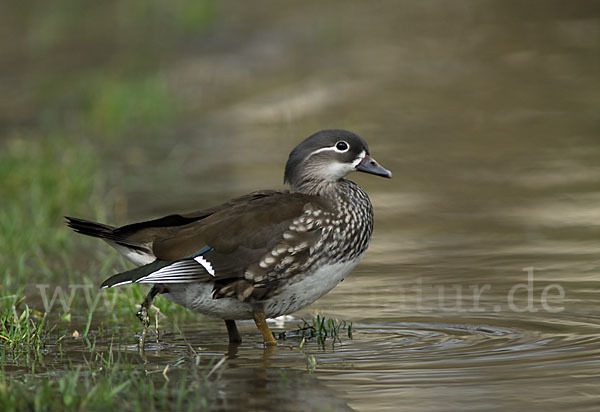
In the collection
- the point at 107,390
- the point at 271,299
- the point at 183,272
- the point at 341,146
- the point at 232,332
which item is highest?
the point at 341,146

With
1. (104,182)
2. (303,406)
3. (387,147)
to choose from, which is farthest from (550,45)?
(303,406)

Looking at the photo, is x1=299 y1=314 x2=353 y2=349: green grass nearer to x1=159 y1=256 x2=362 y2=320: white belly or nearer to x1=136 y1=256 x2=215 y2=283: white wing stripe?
x1=159 y1=256 x2=362 y2=320: white belly

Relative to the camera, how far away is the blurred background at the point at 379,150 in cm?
624

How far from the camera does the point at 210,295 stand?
666 cm

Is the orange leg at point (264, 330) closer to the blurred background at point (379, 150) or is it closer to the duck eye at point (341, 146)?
the blurred background at point (379, 150)

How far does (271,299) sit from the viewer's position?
6.66 m

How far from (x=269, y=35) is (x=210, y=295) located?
46.7 ft

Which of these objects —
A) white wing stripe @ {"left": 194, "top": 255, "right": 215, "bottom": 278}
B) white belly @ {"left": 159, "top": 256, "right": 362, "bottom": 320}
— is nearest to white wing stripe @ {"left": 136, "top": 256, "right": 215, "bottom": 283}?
white wing stripe @ {"left": 194, "top": 255, "right": 215, "bottom": 278}

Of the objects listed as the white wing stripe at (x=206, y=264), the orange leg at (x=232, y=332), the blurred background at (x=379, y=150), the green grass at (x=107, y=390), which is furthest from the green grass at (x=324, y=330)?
the green grass at (x=107, y=390)

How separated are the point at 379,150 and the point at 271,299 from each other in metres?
6.91

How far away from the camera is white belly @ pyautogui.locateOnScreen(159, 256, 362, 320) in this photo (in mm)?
6648

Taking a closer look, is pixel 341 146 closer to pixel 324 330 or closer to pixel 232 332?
pixel 324 330

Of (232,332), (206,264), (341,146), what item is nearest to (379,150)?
→ (341,146)

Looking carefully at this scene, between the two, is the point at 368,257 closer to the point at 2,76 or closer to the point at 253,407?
the point at 253,407
